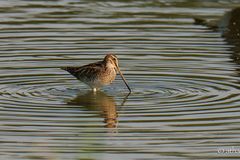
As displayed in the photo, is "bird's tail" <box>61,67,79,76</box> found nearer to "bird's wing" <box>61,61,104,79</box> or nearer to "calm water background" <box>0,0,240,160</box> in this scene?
"bird's wing" <box>61,61,104,79</box>

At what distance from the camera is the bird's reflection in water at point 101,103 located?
14425 millimetres

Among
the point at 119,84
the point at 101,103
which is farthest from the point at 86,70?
the point at 119,84

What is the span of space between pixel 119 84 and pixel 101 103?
5.77 feet

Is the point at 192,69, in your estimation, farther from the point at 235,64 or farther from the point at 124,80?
the point at 124,80

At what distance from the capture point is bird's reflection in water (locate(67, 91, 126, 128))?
14.4m

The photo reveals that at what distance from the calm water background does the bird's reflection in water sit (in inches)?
0.7

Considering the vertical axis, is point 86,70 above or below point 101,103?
above

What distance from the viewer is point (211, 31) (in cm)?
2244

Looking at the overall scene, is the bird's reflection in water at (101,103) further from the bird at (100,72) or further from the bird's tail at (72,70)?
the bird's tail at (72,70)

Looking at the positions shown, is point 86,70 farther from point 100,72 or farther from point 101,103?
point 101,103

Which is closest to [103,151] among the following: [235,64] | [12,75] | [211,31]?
[12,75]

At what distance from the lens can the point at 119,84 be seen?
17.5m

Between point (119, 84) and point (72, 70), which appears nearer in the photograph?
point (72, 70)

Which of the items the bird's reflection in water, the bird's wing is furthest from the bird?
the bird's reflection in water
